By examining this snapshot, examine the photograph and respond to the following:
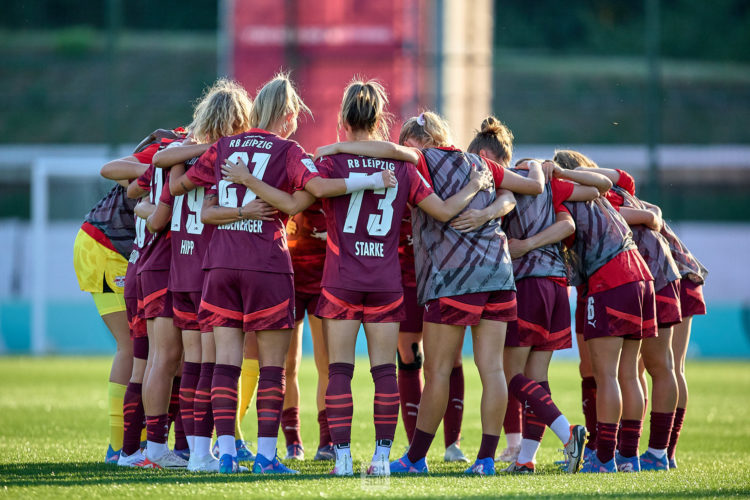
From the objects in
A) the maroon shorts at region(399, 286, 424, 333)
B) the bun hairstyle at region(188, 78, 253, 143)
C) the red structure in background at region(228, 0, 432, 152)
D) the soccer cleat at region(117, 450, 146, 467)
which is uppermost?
the red structure in background at region(228, 0, 432, 152)

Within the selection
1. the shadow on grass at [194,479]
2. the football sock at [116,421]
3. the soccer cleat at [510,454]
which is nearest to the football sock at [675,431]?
the soccer cleat at [510,454]

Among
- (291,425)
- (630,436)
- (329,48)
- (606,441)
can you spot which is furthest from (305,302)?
(329,48)

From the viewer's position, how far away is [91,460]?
5.76 m

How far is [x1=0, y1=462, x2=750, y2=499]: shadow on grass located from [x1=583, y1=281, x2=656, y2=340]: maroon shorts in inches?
34.5

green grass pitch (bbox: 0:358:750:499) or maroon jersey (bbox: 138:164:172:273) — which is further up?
maroon jersey (bbox: 138:164:172:273)

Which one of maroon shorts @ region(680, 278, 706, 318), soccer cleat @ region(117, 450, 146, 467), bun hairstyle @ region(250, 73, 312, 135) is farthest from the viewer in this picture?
maroon shorts @ region(680, 278, 706, 318)

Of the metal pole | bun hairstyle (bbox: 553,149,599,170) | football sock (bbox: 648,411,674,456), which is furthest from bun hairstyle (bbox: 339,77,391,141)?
the metal pole

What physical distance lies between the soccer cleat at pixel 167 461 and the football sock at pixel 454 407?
1.66 meters

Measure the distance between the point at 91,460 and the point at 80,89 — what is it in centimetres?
2841

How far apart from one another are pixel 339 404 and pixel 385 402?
25cm

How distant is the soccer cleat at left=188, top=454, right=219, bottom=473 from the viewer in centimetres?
507

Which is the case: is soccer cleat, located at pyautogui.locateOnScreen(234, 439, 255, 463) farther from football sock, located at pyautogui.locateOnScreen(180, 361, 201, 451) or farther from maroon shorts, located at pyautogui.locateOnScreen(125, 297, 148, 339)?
maroon shorts, located at pyautogui.locateOnScreen(125, 297, 148, 339)

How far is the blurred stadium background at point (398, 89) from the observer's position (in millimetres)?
16812

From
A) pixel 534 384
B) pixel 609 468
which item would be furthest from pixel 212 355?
pixel 609 468
